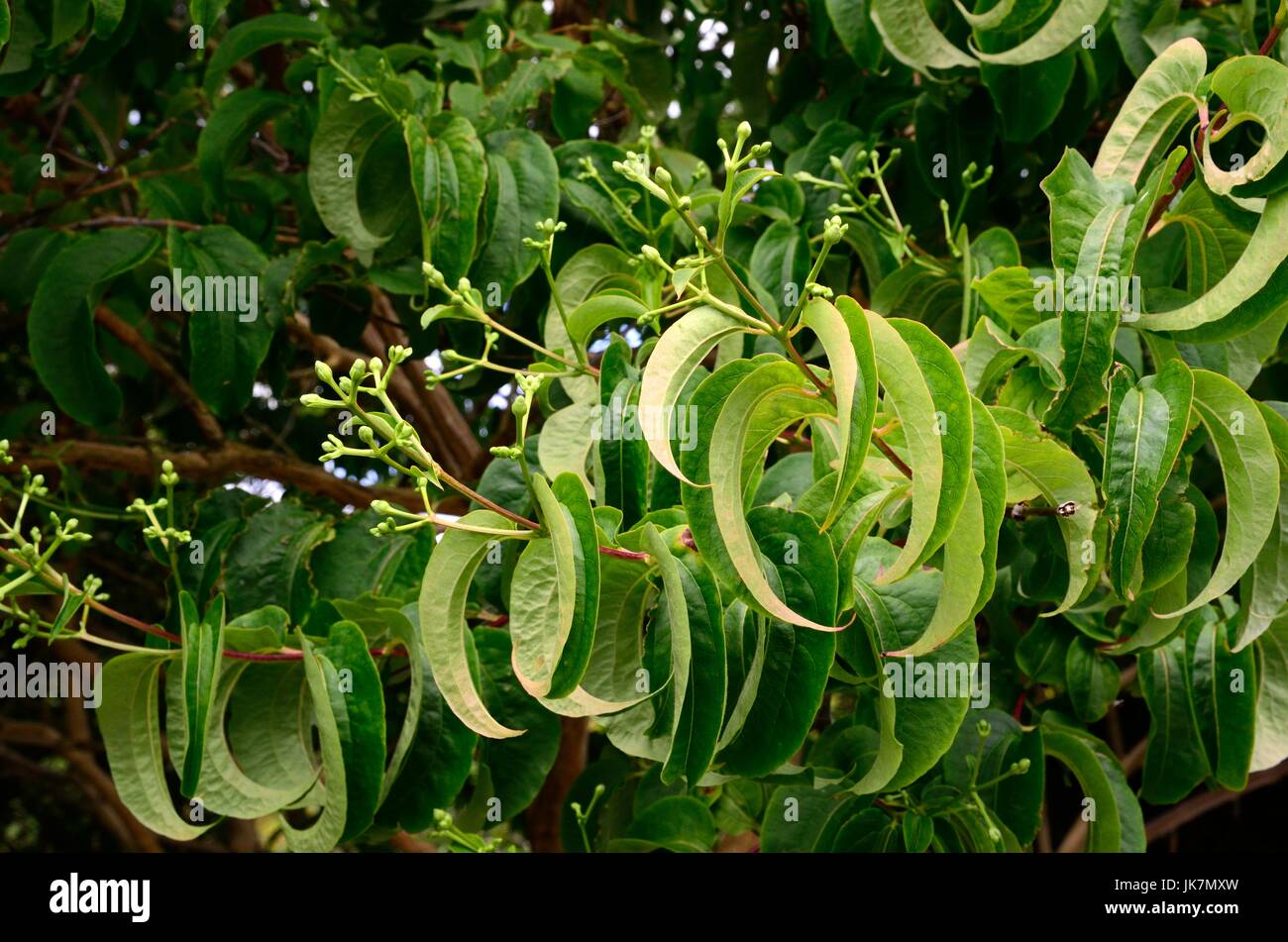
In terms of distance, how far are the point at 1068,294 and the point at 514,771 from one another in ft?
2.48

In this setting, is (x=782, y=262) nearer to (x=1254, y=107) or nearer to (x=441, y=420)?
(x=1254, y=107)

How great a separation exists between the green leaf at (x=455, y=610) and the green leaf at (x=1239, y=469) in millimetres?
573

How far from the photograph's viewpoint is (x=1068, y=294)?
0.94 meters

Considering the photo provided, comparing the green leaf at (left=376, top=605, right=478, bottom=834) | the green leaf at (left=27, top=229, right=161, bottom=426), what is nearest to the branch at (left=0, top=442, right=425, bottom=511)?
the green leaf at (left=27, top=229, right=161, bottom=426)

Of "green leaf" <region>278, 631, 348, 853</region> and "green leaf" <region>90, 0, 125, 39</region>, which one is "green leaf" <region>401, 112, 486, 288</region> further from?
"green leaf" <region>278, 631, 348, 853</region>

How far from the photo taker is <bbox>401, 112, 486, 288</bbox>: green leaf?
1379 millimetres

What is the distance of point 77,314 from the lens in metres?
1.53

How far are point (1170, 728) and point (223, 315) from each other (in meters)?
1.30

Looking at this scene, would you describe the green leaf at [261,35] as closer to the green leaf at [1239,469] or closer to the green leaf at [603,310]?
the green leaf at [603,310]

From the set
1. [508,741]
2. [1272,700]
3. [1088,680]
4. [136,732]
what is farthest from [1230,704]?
[136,732]

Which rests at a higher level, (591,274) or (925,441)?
(591,274)

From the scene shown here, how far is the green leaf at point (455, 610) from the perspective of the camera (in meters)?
0.91
